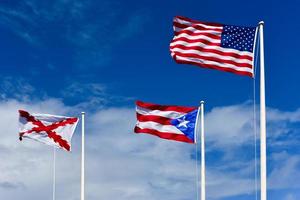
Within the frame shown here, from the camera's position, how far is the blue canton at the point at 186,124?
117 ft

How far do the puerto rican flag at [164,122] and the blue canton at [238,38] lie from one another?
9.61 meters

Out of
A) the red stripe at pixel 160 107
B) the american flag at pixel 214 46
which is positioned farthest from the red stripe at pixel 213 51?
the red stripe at pixel 160 107

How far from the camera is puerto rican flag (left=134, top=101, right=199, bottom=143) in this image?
35.0 meters

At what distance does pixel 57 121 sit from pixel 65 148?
1829mm

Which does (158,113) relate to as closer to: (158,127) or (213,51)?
(158,127)

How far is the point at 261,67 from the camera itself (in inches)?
1030

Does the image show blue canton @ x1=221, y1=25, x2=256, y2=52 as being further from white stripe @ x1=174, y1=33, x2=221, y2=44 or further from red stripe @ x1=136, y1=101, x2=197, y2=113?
red stripe @ x1=136, y1=101, x2=197, y2=113

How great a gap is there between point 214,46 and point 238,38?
102cm

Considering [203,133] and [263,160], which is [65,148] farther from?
[263,160]

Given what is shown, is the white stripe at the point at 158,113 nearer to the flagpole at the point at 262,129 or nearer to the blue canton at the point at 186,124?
the blue canton at the point at 186,124

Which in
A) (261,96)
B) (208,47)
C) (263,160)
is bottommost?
(263,160)

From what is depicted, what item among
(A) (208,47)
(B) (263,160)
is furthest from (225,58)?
(B) (263,160)

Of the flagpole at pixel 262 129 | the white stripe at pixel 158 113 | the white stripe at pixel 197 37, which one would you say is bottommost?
the flagpole at pixel 262 129

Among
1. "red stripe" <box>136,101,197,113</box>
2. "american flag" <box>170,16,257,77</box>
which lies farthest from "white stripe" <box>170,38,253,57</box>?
"red stripe" <box>136,101,197,113</box>
